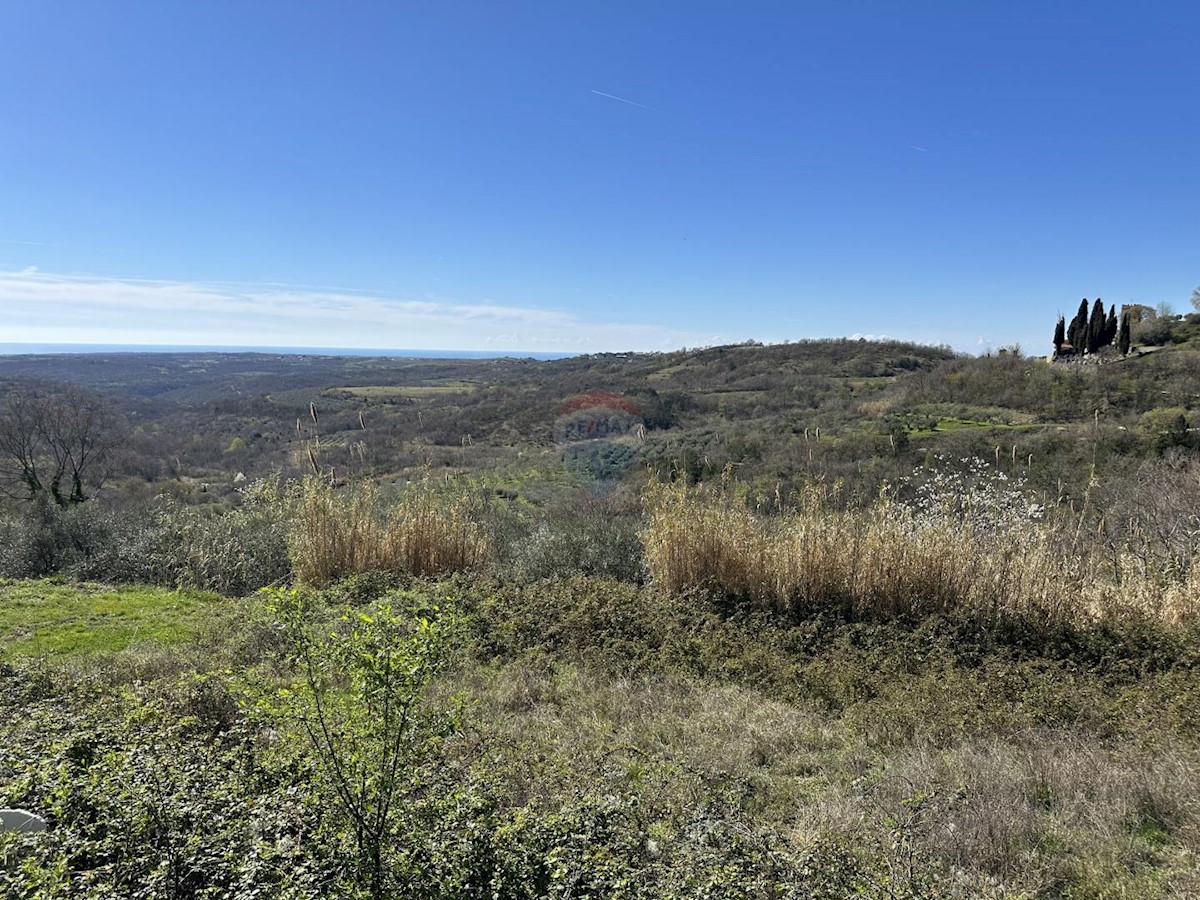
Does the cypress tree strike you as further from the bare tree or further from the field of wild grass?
the bare tree

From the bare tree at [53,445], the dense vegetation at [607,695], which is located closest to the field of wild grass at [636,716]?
the dense vegetation at [607,695]

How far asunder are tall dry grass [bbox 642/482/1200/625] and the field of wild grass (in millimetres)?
26

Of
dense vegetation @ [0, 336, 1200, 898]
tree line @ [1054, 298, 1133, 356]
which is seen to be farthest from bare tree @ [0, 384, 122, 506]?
tree line @ [1054, 298, 1133, 356]

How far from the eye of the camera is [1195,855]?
94.7 inches

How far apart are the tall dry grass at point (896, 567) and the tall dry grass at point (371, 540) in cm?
233

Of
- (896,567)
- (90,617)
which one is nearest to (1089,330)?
(896,567)

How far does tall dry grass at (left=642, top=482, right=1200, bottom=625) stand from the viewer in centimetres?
511

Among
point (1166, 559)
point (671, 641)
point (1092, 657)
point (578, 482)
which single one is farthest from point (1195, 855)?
point (578, 482)

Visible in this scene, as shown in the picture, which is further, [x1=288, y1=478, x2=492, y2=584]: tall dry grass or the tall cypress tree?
the tall cypress tree

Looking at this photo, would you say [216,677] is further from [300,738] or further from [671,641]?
[671,641]

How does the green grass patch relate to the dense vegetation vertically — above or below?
below

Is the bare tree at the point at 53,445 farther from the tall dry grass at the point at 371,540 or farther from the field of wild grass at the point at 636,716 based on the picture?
the field of wild grass at the point at 636,716

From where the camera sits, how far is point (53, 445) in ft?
56.4

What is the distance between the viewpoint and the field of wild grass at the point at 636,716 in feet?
7.19
